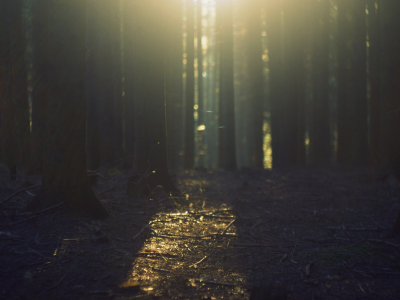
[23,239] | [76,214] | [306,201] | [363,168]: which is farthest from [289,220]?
[363,168]

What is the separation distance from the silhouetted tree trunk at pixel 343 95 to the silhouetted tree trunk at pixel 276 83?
2.86 meters

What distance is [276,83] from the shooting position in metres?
13.8

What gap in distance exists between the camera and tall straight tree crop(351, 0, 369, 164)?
1181 centimetres

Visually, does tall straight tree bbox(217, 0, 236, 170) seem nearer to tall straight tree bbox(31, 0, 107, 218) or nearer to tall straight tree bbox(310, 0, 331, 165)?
tall straight tree bbox(310, 0, 331, 165)

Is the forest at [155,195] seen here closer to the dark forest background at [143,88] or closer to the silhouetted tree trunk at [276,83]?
the dark forest background at [143,88]

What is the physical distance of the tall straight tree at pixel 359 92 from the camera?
11.8 meters

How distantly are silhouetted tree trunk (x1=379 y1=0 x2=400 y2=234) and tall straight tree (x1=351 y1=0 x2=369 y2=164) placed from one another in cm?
385

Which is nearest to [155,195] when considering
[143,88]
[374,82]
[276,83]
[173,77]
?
[143,88]

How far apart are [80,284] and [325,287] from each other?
90.2 inches

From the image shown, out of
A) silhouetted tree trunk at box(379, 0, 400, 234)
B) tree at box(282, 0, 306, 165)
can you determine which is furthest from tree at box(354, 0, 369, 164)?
silhouetted tree trunk at box(379, 0, 400, 234)

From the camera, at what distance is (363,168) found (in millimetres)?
11102

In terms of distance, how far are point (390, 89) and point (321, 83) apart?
732cm

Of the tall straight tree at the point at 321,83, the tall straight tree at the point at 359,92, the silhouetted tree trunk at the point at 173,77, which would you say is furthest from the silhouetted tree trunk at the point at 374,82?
the silhouetted tree trunk at the point at 173,77

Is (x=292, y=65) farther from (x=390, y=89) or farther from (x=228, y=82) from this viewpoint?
(x=390, y=89)
